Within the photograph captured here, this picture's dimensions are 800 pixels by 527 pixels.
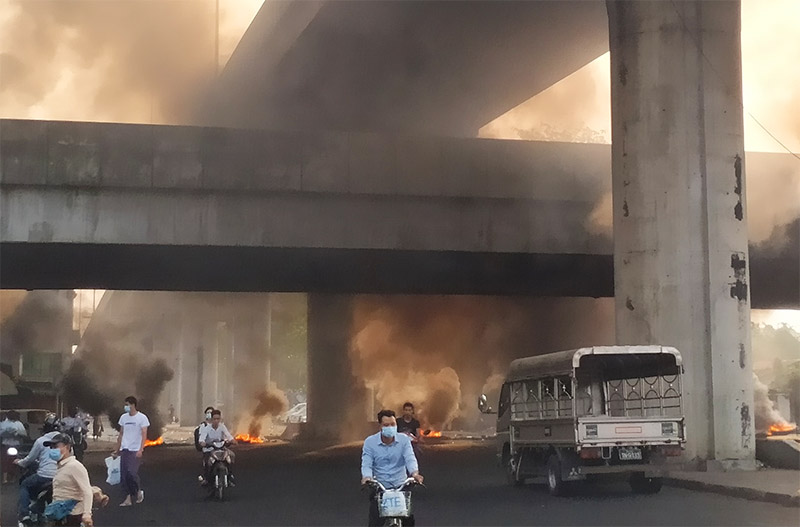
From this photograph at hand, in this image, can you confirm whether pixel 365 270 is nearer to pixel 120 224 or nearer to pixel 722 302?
pixel 120 224

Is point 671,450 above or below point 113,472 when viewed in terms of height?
above

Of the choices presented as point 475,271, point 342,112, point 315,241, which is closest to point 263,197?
point 315,241

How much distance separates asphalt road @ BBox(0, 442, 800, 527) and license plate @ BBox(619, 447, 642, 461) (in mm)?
583

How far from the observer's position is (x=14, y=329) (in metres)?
52.8

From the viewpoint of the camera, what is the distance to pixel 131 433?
14.5 metres

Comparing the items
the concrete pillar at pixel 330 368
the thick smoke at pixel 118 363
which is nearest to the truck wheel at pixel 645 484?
the concrete pillar at pixel 330 368

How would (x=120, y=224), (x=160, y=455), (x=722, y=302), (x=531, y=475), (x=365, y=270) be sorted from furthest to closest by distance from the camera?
(x=160, y=455) → (x=365, y=270) → (x=120, y=224) → (x=722, y=302) → (x=531, y=475)

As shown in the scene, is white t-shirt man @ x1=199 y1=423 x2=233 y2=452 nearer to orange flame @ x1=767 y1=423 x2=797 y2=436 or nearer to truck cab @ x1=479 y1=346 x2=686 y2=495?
truck cab @ x1=479 y1=346 x2=686 y2=495

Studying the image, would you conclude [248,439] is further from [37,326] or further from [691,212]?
[691,212]

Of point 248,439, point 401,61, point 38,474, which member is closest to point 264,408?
point 248,439

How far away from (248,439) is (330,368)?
5.89 m

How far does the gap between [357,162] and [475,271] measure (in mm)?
5748

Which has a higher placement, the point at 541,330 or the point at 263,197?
the point at 263,197

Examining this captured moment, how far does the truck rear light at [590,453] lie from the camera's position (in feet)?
49.1
